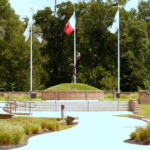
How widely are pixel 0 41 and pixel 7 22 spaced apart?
10.7 feet

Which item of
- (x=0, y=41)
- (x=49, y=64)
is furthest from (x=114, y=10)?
(x=0, y=41)

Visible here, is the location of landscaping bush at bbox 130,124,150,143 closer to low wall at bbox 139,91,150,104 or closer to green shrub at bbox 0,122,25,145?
green shrub at bbox 0,122,25,145

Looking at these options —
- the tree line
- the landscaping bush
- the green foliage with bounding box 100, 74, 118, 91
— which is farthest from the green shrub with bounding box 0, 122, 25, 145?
the tree line

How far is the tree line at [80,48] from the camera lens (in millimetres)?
59000

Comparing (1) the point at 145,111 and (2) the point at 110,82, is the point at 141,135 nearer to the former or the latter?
(1) the point at 145,111

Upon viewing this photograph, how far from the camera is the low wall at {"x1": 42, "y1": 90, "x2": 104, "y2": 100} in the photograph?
37.6 metres

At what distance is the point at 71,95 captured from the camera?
37562mm

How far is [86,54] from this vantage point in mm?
62594

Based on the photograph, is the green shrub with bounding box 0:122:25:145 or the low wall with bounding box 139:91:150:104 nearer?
the green shrub with bounding box 0:122:25:145

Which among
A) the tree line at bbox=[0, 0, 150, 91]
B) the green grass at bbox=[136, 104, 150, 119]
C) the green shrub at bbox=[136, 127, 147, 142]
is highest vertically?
the tree line at bbox=[0, 0, 150, 91]

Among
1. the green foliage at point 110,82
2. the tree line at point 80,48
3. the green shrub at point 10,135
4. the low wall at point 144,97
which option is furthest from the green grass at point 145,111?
the tree line at point 80,48

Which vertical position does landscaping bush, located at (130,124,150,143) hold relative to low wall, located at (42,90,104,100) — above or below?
below

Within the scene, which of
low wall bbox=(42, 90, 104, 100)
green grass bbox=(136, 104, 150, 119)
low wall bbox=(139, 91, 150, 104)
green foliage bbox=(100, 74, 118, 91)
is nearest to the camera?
green grass bbox=(136, 104, 150, 119)

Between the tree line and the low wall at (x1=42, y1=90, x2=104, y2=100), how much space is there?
17405mm
